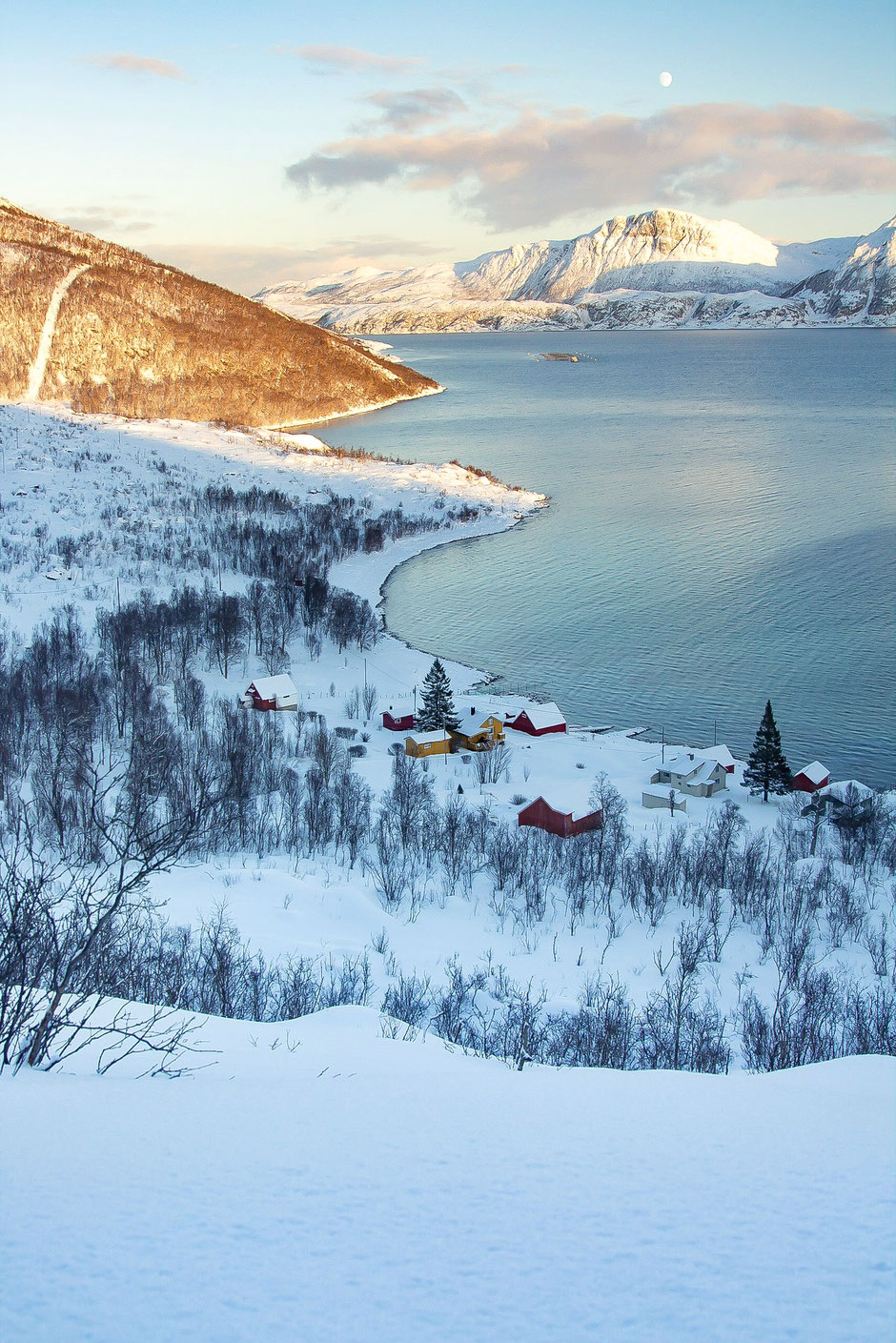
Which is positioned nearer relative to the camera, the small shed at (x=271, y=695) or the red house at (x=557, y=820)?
the red house at (x=557, y=820)

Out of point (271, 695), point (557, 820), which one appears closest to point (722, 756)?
point (557, 820)

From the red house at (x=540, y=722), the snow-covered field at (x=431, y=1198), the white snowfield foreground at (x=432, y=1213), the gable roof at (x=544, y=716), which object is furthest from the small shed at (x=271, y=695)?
the white snowfield foreground at (x=432, y=1213)

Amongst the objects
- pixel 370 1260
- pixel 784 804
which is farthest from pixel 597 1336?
pixel 784 804

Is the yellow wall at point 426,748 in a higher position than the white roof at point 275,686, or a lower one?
lower

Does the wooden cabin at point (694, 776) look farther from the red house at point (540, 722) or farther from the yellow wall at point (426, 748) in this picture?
the yellow wall at point (426, 748)

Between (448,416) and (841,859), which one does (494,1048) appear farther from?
(448,416)

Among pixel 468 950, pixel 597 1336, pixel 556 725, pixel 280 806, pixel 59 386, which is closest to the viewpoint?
pixel 597 1336

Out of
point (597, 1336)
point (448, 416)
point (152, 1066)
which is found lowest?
point (152, 1066)

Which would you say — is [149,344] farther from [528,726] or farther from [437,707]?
[528,726]
